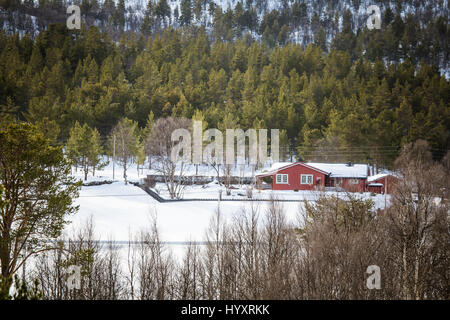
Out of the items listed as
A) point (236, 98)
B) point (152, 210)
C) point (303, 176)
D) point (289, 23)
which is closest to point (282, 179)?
point (303, 176)

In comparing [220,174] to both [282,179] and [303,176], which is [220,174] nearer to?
[282,179]

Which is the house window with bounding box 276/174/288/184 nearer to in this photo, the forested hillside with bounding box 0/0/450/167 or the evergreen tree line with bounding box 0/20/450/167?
the evergreen tree line with bounding box 0/20/450/167

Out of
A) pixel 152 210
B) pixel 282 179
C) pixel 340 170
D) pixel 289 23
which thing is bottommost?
pixel 152 210

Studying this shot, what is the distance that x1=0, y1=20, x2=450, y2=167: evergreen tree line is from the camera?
52.7 metres

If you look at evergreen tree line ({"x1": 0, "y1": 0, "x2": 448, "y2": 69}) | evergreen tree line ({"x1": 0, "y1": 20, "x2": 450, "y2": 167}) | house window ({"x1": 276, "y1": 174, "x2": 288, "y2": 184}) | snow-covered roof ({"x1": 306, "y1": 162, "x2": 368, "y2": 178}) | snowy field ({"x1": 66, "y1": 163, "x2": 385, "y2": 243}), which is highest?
evergreen tree line ({"x1": 0, "y1": 0, "x2": 448, "y2": 69})

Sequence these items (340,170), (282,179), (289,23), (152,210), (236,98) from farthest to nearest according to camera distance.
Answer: (289,23)
(236,98)
(340,170)
(282,179)
(152,210)

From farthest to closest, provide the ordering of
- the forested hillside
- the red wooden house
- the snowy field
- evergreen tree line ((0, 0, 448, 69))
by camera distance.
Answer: evergreen tree line ((0, 0, 448, 69)), the forested hillside, the red wooden house, the snowy field

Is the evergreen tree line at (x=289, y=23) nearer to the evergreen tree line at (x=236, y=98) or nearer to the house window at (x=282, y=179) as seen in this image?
the evergreen tree line at (x=236, y=98)

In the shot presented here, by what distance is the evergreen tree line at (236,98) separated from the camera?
173ft

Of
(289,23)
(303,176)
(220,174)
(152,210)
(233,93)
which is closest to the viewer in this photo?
(152,210)

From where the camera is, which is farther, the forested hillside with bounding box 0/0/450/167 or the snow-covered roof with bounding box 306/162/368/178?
the forested hillside with bounding box 0/0/450/167

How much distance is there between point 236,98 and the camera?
68.3 m

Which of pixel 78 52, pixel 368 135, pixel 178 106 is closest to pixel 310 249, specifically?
pixel 368 135

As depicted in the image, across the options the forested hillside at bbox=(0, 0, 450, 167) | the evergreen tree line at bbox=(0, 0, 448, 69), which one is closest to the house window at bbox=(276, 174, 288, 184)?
the forested hillside at bbox=(0, 0, 450, 167)
